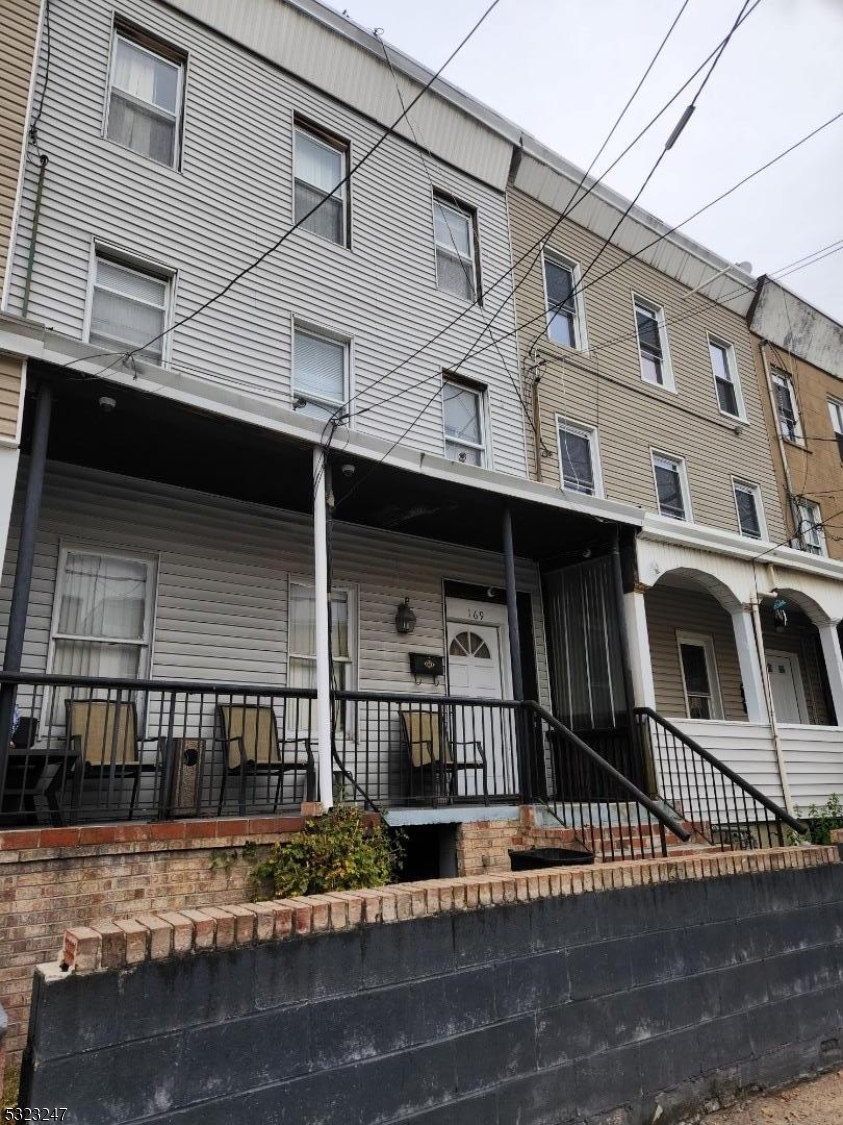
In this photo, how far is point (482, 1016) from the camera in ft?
11.5

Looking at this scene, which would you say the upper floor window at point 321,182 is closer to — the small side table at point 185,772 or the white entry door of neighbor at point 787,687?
the small side table at point 185,772

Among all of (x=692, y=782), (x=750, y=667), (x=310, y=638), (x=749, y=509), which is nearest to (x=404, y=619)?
(x=310, y=638)

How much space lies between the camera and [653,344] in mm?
13711

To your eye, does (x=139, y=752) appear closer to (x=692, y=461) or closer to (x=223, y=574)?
(x=223, y=574)

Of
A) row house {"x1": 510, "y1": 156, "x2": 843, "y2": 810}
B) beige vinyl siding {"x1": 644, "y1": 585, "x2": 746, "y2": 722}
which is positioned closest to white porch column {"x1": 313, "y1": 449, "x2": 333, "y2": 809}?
row house {"x1": 510, "y1": 156, "x2": 843, "y2": 810}

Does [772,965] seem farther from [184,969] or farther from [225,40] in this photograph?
[225,40]

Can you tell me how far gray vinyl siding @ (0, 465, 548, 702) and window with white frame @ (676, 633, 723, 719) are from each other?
16.3ft

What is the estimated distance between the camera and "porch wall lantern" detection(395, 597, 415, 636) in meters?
9.30

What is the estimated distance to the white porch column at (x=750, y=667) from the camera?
10188 mm

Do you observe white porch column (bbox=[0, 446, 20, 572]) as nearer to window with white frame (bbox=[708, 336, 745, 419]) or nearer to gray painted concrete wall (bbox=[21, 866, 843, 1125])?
gray painted concrete wall (bbox=[21, 866, 843, 1125])

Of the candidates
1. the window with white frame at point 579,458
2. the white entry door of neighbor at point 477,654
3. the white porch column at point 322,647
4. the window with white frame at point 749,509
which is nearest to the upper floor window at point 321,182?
the window with white frame at point 579,458

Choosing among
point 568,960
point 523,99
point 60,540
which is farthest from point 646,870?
point 523,99

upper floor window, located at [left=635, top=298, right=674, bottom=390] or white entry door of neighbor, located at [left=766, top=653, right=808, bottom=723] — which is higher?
upper floor window, located at [left=635, top=298, right=674, bottom=390]

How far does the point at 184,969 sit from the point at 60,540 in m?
5.40
